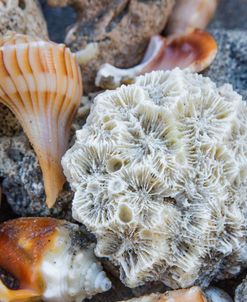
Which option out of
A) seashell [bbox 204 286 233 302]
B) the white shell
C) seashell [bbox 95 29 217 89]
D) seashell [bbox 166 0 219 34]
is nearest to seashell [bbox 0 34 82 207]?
the white shell

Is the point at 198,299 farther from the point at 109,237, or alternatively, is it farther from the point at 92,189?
the point at 92,189

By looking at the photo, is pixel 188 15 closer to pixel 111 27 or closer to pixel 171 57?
pixel 171 57

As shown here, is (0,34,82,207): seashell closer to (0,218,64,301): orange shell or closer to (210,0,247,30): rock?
(0,218,64,301): orange shell

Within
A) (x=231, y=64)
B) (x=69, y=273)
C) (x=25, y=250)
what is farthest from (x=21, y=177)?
(x=231, y=64)

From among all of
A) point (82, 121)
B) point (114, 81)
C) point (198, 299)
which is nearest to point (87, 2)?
point (114, 81)

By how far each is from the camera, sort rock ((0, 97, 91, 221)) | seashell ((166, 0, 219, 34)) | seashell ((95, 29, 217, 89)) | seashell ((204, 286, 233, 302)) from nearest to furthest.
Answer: seashell ((204, 286, 233, 302)), rock ((0, 97, 91, 221)), seashell ((95, 29, 217, 89)), seashell ((166, 0, 219, 34))

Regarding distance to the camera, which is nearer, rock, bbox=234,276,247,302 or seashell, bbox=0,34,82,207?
rock, bbox=234,276,247,302
